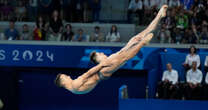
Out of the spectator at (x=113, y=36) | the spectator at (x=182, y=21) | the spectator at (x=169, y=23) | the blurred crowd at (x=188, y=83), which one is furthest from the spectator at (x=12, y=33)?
the spectator at (x=182, y=21)

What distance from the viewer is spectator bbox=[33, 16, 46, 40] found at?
1469 cm

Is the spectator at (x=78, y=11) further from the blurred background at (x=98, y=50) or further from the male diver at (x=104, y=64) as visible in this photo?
the male diver at (x=104, y=64)

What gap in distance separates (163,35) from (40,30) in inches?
142

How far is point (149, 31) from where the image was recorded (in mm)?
8273

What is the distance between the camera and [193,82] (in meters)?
13.0

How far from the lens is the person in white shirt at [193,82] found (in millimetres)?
12875

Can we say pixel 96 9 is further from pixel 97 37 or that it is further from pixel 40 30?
pixel 40 30

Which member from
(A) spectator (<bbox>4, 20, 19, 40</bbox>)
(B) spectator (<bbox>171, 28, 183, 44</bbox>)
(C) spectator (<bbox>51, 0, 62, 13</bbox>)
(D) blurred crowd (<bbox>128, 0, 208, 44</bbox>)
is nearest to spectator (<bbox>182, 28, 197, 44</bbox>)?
(D) blurred crowd (<bbox>128, 0, 208, 44</bbox>)

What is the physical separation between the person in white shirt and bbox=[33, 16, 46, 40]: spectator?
4.45 meters

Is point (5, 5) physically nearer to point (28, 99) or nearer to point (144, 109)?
point (28, 99)

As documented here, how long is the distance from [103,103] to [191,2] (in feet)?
13.7

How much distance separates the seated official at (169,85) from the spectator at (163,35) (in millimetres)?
1216

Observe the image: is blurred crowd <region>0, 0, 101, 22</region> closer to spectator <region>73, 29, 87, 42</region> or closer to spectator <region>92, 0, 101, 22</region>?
spectator <region>92, 0, 101, 22</region>

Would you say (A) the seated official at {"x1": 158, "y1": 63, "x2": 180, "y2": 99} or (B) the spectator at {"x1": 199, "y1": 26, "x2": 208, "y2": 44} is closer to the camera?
(A) the seated official at {"x1": 158, "y1": 63, "x2": 180, "y2": 99}
